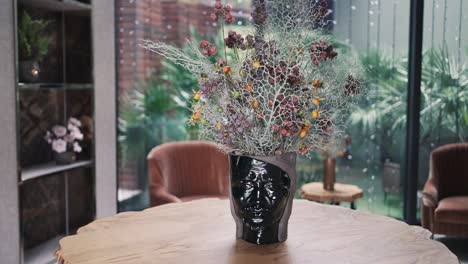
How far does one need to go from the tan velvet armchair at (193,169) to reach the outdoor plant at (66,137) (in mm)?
576

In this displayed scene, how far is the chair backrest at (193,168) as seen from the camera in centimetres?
400

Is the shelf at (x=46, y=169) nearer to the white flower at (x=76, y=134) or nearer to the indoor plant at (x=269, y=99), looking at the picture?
the white flower at (x=76, y=134)

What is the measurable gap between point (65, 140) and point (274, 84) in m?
2.49

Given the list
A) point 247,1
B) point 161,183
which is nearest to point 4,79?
point 161,183

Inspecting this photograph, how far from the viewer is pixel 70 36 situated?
405cm

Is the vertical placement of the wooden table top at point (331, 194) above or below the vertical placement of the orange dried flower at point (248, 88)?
below

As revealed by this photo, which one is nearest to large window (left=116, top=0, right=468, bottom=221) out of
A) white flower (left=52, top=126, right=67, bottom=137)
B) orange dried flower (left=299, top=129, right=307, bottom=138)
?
white flower (left=52, top=126, right=67, bottom=137)

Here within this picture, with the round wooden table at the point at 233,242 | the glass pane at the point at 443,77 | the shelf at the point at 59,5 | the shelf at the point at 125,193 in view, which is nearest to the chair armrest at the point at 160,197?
the round wooden table at the point at 233,242

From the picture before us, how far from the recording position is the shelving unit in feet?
12.1

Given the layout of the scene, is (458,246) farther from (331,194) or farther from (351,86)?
(351,86)

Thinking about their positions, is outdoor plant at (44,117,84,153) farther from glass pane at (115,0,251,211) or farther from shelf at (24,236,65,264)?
glass pane at (115,0,251,211)

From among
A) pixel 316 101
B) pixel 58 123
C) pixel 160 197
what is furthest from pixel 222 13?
pixel 58 123

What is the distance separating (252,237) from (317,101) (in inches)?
23.2

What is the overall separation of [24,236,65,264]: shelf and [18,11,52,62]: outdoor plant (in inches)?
54.3
